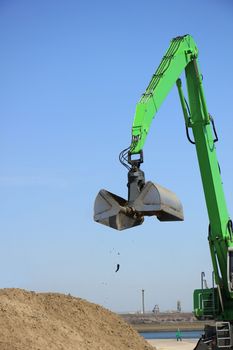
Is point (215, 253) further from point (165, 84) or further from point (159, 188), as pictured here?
point (159, 188)

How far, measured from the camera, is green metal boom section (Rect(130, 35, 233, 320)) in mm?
18120

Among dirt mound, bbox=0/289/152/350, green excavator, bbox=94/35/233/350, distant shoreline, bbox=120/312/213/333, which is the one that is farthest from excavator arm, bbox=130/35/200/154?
distant shoreline, bbox=120/312/213/333

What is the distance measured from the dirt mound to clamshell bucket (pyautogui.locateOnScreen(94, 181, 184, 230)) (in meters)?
4.70

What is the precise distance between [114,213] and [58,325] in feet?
24.2

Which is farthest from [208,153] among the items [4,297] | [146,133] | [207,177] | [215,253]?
[4,297]

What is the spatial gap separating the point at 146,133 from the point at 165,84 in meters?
2.75

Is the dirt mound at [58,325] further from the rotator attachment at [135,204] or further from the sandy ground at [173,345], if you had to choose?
the sandy ground at [173,345]

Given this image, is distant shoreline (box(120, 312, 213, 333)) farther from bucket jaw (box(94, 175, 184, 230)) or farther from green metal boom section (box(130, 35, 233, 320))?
bucket jaw (box(94, 175, 184, 230))

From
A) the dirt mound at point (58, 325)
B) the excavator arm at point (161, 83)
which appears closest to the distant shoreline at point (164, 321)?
the dirt mound at point (58, 325)

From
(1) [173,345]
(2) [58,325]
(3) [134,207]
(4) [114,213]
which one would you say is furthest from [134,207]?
(1) [173,345]

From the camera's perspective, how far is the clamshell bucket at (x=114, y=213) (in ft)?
43.2

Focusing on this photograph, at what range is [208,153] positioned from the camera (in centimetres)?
1895

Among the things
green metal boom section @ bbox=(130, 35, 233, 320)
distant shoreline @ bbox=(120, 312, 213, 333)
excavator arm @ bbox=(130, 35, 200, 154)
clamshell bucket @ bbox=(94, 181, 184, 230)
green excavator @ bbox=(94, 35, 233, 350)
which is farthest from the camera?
distant shoreline @ bbox=(120, 312, 213, 333)

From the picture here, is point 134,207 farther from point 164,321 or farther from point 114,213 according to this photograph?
point 164,321
